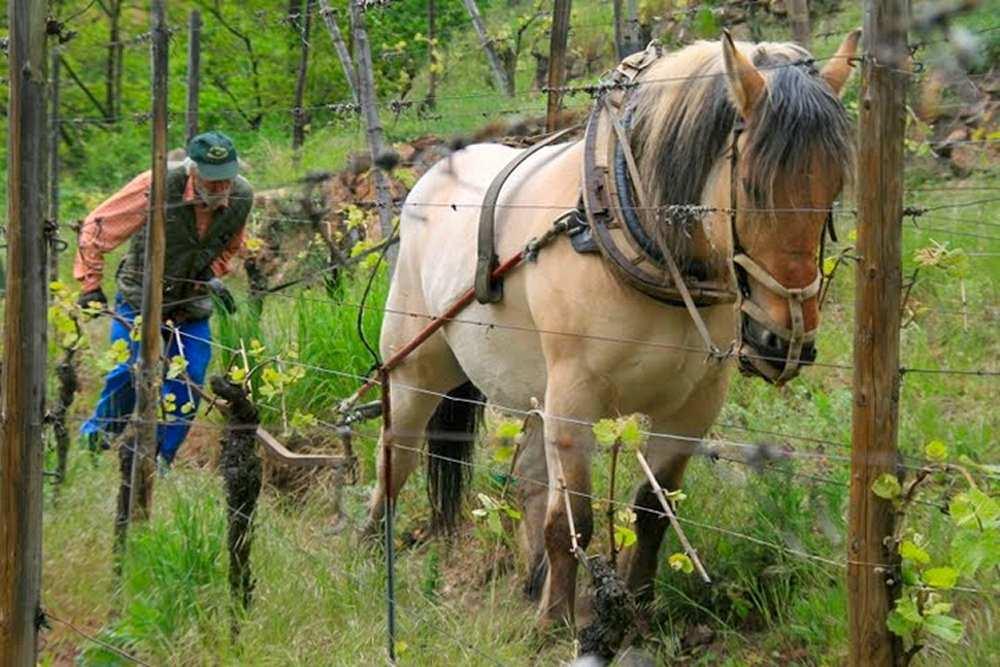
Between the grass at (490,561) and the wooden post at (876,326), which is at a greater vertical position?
the wooden post at (876,326)

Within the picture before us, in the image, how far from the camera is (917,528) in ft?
14.2

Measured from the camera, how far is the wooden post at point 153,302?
4.82 m

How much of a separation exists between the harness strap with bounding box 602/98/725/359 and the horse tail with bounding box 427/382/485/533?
186 centimetres

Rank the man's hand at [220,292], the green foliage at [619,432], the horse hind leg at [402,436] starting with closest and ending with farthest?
the green foliage at [619,432]
the horse hind leg at [402,436]
the man's hand at [220,292]

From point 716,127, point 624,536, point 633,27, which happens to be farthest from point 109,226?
point 624,536

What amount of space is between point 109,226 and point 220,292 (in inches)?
32.8

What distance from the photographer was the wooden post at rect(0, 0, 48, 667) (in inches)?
136

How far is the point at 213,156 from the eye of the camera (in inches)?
244

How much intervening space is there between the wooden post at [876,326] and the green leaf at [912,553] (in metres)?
0.05

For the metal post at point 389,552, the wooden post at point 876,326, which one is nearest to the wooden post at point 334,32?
the metal post at point 389,552

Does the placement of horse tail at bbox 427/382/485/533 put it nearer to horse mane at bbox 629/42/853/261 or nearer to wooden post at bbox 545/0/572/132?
wooden post at bbox 545/0/572/132

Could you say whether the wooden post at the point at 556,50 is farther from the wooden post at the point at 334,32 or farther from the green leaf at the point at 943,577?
the green leaf at the point at 943,577

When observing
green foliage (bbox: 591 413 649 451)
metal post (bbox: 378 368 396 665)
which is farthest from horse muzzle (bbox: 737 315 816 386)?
metal post (bbox: 378 368 396 665)

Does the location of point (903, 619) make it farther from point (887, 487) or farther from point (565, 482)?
point (565, 482)
